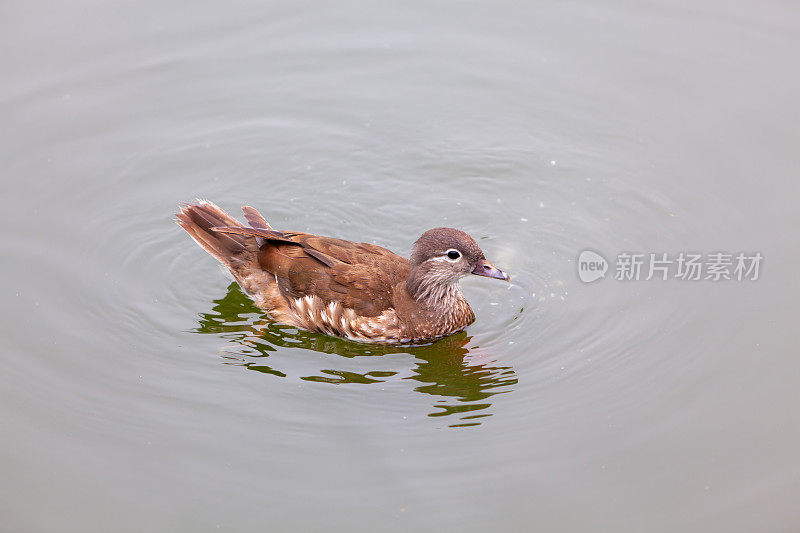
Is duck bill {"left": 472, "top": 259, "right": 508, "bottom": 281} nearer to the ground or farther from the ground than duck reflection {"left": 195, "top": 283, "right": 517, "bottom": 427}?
farther from the ground

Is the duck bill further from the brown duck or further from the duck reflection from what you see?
the duck reflection

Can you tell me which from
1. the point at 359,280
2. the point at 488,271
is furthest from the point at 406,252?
the point at 488,271

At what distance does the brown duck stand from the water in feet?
0.84

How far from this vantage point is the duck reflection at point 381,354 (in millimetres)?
8086

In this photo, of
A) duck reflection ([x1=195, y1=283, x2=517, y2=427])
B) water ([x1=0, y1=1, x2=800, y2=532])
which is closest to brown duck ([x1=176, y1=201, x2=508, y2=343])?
duck reflection ([x1=195, y1=283, x2=517, y2=427])

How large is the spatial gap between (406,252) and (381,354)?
1.54 meters

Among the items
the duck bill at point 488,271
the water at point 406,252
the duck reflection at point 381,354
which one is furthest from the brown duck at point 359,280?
the water at point 406,252

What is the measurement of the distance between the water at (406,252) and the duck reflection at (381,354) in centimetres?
3

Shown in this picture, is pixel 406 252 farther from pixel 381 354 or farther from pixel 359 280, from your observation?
pixel 381 354

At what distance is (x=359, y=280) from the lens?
8.71 metres

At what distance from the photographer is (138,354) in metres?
8.40

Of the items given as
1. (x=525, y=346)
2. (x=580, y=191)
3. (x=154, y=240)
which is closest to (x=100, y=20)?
(x=154, y=240)

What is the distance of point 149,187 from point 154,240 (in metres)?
0.94

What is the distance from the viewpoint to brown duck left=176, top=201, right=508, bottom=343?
8641 millimetres
